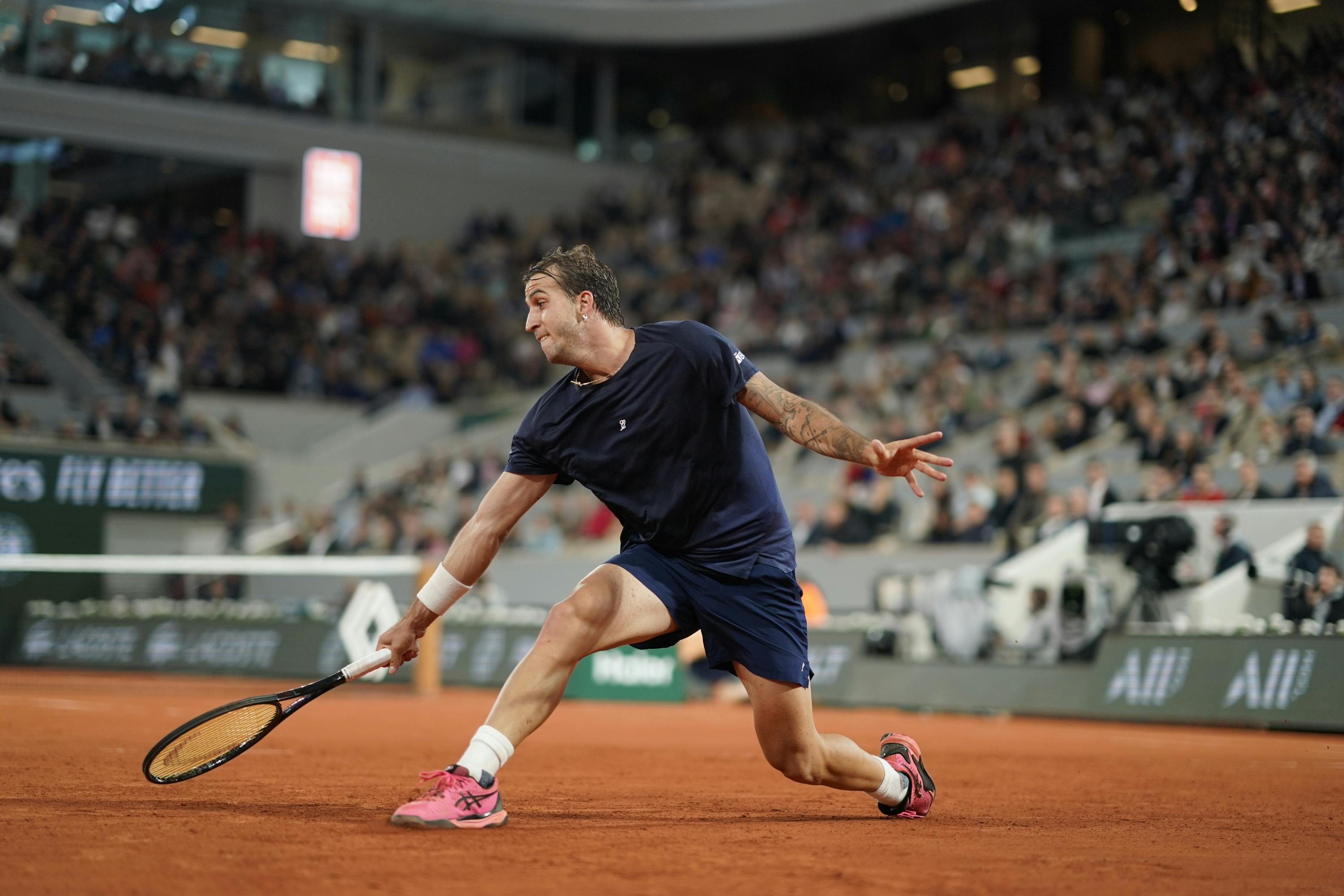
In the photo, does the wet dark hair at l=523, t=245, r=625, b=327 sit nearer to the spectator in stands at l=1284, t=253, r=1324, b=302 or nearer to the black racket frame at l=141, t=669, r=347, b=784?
the black racket frame at l=141, t=669, r=347, b=784

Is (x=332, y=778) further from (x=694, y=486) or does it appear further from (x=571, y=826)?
(x=694, y=486)

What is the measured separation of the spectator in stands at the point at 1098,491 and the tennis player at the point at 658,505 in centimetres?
1002

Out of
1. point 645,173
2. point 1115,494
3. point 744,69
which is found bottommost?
point 1115,494

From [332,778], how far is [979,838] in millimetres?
3269

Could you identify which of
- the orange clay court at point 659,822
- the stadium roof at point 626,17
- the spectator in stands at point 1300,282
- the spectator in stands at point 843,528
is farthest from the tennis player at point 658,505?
the stadium roof at point 626,17

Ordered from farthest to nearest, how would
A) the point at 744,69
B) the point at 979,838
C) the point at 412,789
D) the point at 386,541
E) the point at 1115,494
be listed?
1. the point at 744,69
2. the point at 386,541
3. the point at 1115,494
4. the point at 412,789
5. the point at 979,838

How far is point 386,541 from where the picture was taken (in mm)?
23250

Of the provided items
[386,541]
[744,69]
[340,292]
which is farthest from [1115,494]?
[744,69]

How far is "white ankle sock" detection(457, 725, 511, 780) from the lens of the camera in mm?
5039

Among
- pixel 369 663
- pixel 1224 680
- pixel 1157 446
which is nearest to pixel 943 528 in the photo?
pixel 1157 446

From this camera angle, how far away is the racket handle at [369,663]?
5.47 metres

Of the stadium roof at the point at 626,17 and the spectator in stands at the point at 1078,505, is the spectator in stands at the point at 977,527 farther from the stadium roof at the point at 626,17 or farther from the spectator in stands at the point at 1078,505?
the stadium roof at the point at 626,17

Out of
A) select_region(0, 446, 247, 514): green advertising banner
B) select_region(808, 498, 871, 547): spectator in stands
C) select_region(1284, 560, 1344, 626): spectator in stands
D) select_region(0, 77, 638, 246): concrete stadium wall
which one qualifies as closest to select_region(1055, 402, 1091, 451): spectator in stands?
select_region(808, 498, 871, 547): spectator in stands

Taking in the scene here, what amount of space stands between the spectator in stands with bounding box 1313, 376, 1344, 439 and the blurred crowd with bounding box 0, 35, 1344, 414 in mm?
1199
